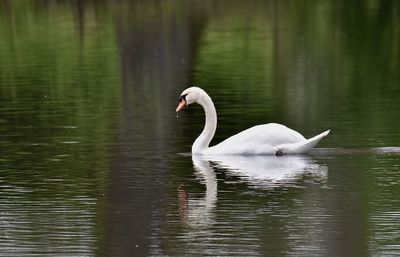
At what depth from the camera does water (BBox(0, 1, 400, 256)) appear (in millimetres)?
11867

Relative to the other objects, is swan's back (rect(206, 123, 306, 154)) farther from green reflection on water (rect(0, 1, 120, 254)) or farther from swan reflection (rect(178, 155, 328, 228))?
green reflection on water (rect(0, 1, 120, 254))

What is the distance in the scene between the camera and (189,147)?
1775 cm

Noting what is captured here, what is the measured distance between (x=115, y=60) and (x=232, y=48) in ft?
11.8

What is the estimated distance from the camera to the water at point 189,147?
38.9 feet

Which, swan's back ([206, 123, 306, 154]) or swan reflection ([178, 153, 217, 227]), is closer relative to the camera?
swan reflection ([178, 153, 217, 227])

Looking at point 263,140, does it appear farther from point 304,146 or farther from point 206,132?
point 206,132

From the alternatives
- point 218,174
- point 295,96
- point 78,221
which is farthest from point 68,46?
point 78,221

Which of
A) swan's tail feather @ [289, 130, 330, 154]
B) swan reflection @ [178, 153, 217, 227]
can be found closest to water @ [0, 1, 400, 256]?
swan reflection @ [178, 153, 217, 227]

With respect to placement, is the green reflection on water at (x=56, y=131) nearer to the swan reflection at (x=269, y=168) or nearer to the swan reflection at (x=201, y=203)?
the swan reflection at (x=201, y=203)

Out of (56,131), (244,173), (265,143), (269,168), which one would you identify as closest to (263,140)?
(265,143)

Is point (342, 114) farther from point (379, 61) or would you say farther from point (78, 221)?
point (379, 61)

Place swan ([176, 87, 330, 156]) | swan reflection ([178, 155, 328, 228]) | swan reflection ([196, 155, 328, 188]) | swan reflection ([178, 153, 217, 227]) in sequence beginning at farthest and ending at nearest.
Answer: swan ([176, 87, 330, 156]) → swan reflection ([196, 155, 328, 188]) → swan reflection ([178, 155, 328, 228]) → swan reflection ([178, 153, 217, 227])

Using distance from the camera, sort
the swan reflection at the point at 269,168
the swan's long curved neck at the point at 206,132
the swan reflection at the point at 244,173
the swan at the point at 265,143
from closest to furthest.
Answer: the swan reflection at the point at 244,173 → the swan reflection at the point at 269,168 → the swan at the point at 265,143 → the swan's long curved neck at the point at 206,132

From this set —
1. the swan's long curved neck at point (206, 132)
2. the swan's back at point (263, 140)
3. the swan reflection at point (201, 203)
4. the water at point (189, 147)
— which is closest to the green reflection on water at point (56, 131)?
the water at point (189, 147)
